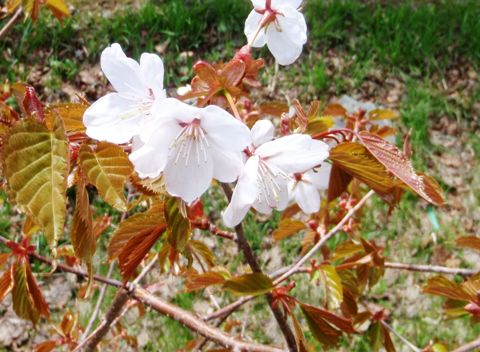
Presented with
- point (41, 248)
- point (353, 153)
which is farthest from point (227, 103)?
point (41, 248)

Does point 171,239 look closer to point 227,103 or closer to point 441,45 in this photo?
point 227,103

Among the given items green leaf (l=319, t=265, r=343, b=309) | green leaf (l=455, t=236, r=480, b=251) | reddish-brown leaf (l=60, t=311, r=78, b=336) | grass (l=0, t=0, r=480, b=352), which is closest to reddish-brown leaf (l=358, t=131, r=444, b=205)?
green leaf (l=319, t=265, r=343, b=309)

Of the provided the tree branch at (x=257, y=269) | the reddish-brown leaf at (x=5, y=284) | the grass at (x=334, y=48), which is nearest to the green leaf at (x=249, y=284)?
the tree branch at (x=257, y=269)

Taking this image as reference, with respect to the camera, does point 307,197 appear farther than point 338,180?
Yes

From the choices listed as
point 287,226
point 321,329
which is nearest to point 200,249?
point 321,329

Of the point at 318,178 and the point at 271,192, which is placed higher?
the point at 271,192

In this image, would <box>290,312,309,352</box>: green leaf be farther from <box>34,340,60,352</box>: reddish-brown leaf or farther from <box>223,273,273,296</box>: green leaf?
<box>34,340,60,352</box>: reddish-brown leaf

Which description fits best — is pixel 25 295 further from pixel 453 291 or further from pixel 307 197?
pixel 453 291
